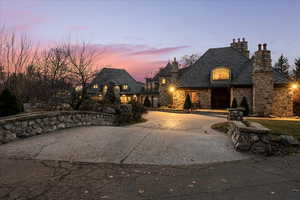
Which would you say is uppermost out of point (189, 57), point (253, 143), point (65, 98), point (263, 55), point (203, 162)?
point (189, 57)

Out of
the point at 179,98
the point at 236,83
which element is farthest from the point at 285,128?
the point at 179,98

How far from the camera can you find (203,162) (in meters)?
4.35

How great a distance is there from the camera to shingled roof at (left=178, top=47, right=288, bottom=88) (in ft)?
59.7

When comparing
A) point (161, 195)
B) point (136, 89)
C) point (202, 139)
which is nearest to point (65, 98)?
point (202, 139)

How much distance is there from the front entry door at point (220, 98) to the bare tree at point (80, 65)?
51.2 ft

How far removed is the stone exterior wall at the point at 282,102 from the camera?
16156mm

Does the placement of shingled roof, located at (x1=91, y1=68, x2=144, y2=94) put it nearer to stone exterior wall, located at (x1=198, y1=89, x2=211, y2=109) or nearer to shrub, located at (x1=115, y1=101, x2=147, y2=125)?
stone exterior wall, located at (x1=198, y1=89, x2=211, y2=109)

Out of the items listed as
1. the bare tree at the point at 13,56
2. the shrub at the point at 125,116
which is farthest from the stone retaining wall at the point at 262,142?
the bare tree at the point at 13,56

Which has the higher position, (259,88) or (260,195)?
(259,88)

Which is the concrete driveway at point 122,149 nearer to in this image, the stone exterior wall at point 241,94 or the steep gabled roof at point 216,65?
the stone exterior wall at point 241,94

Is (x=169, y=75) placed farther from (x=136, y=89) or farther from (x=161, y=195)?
(x=161, y=195)

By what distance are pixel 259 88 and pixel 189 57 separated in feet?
106

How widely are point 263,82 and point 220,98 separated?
19.6 ft

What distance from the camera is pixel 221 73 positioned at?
1948 centimetres
